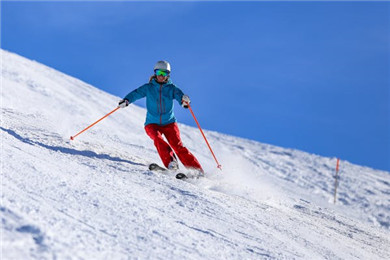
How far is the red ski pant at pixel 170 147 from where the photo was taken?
21.3ft

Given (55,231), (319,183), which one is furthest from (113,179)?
(319,183)

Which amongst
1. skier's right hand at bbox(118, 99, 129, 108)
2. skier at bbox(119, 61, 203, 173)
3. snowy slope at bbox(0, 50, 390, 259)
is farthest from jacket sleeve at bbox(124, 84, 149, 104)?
snowy slope at bbox(0, 50, 390, 259)

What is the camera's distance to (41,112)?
1006 centimetres

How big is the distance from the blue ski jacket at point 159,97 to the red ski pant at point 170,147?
0.11 metres

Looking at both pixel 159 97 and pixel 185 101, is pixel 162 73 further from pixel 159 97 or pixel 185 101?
pixel 185 101

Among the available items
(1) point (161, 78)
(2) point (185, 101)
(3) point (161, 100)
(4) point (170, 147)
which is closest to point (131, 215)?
(4) point (170, 147)

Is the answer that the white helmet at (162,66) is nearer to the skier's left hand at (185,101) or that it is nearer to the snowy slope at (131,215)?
the skier's left hand at (185,101)

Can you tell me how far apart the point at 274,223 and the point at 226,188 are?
142cm

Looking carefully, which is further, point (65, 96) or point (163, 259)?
point (65, 96)

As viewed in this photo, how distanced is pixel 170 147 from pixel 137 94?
1.07 m

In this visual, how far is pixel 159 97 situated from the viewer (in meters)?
7.06

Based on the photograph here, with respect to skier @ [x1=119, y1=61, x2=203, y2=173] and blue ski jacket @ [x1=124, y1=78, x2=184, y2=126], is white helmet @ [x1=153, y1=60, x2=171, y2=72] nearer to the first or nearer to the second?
skier @ [x1=119, y1=61, x2=203, y2=173]

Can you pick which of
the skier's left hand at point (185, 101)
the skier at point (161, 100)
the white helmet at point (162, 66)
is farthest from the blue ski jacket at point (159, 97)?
the white helmet at point (162, 66)

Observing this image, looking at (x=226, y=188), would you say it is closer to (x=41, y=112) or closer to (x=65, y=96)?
(x=41, y=112)
